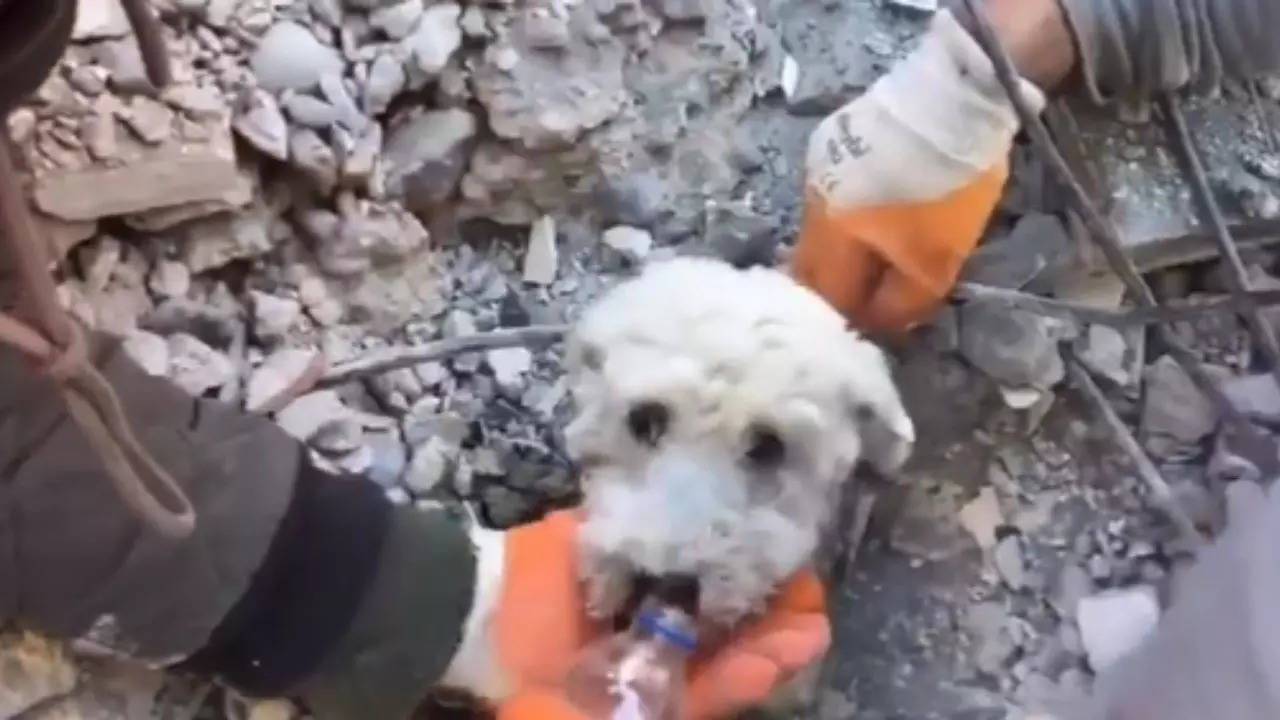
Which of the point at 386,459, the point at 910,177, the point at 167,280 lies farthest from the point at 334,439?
the point at 910,177

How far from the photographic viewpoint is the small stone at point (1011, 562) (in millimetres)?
1155

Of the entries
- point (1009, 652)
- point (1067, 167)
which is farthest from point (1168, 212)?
point (1009, 652)

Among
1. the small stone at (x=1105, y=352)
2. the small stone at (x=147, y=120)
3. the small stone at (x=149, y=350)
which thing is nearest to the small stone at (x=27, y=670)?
the small stone at (x=149, y=350)

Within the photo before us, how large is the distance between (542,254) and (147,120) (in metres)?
0.27

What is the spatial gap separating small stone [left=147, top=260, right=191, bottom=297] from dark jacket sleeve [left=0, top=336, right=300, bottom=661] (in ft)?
0.48

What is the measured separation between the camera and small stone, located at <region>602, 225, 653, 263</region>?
1.21m

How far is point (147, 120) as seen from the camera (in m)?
1.06

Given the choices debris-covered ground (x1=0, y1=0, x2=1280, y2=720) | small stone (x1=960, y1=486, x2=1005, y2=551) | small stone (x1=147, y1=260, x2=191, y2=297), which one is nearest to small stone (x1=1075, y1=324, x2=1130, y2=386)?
debris-covered ground (x1=0, y1=0, x2=1280, y2=720)

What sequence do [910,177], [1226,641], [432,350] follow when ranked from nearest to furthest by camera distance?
[1226,641], [910,177], [432,350]

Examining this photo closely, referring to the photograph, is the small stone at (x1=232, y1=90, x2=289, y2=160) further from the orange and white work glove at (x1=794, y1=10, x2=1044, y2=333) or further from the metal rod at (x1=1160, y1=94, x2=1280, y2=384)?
the metal rod at (x1=1160, y1=94, x2=1280, y2=384)

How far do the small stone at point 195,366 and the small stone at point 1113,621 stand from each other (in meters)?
0.53

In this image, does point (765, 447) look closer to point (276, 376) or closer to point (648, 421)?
point (648, 421)

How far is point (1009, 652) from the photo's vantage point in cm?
113

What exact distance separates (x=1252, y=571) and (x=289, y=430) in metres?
0.57
